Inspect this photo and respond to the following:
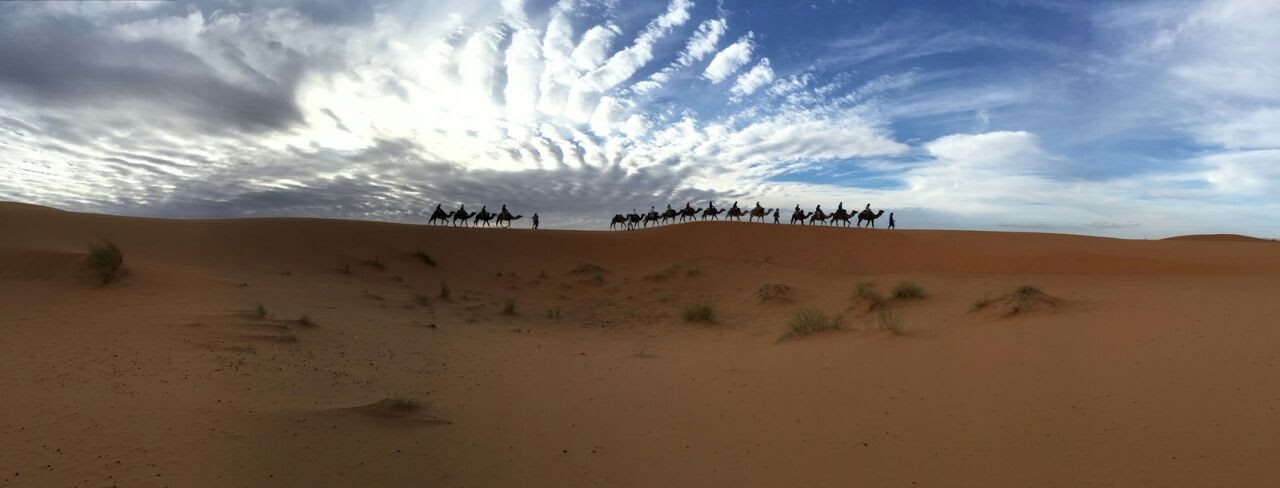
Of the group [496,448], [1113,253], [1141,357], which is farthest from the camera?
[1113,253]

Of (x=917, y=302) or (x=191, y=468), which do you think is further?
(x=917, y=302)


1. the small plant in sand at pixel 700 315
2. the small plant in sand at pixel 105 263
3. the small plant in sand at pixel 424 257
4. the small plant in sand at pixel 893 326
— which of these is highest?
the small plant in sand at pixel 105 263

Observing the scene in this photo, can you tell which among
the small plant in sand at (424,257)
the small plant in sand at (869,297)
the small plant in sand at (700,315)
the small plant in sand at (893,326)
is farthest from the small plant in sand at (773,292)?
the small plant in sand at (424,257)

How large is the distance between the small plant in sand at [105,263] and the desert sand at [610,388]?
0.83ft

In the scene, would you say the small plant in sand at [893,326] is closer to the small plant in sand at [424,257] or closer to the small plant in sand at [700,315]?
the small plant in sand at [700,315]

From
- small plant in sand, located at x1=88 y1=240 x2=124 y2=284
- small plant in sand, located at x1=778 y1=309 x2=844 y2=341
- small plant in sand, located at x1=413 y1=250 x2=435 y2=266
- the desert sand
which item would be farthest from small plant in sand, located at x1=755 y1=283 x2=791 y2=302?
small plant in sand, located at x1=88 y1=240 x2=124 y2=284

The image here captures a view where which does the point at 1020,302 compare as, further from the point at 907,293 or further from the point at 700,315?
the point at 700,315

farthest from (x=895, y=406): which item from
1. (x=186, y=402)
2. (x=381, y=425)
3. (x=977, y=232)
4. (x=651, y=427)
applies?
(x=977, y=232)

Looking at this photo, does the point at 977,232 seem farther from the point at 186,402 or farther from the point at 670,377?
the point at 186,402

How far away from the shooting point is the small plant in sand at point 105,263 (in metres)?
11.7

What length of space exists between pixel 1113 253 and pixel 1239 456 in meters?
18.6

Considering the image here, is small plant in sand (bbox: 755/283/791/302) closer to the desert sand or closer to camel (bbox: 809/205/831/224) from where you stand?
the desert sand

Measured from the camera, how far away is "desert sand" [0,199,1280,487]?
14.2 feet

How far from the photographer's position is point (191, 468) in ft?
13.2
